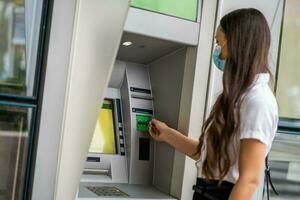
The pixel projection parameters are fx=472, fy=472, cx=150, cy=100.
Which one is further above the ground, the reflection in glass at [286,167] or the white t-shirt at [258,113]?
the white t-shirt at [258,113]

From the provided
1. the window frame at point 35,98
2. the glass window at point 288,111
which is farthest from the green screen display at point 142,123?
the glass window at point 288,111

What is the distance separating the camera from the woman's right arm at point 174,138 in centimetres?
235

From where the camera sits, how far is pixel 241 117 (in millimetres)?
→ 1831

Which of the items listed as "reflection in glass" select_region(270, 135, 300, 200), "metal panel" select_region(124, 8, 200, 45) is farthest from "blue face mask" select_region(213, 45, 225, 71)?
"reflection in glass" select_region(270, 135, 300, 200)

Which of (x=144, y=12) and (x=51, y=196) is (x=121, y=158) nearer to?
(x=51, y=196)

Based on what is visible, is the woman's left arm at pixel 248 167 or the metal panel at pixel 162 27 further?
the metal panel at pixel 162 27

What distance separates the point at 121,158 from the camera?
8.52 feet

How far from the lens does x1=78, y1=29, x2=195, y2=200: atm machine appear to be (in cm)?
252

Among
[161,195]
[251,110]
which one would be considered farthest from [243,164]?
[161,195]

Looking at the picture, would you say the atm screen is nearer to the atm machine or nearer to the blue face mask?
the atm machine

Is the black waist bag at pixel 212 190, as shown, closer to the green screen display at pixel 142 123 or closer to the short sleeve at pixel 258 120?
the short sleeve at pixel 258 120

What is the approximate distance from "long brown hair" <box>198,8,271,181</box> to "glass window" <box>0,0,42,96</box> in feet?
3.19

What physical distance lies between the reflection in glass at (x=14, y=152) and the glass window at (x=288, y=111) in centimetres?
170

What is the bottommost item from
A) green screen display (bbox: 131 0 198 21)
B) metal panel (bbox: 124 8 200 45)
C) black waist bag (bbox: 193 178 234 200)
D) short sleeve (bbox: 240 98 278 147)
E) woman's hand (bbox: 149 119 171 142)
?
black waist bag (bbox: 193 178 234 200)
